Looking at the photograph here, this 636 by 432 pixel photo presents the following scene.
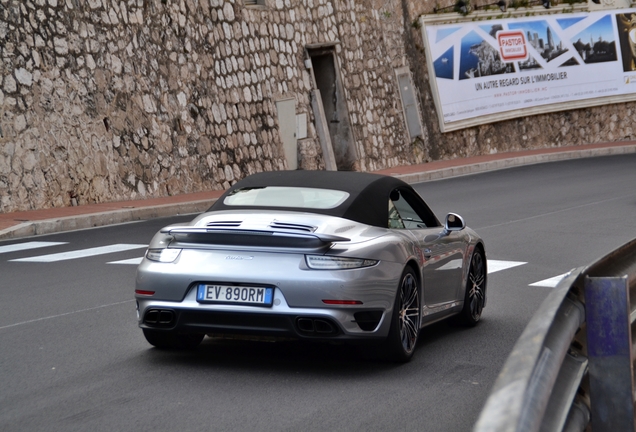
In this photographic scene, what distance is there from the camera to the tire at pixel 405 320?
6.48 metres

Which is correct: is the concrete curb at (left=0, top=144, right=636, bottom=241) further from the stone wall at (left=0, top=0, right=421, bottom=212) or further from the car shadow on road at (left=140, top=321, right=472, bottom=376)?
the car shadow on road at (left=140, top=321, right=472, bottom=376)

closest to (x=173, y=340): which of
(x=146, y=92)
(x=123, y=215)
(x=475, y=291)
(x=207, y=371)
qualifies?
(x=207, y=371)

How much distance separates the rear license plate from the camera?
20.3 feet

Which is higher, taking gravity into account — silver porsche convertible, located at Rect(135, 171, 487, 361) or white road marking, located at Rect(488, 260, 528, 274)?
silver porsche convertible, located at Rect(135, 171, 487, 361)

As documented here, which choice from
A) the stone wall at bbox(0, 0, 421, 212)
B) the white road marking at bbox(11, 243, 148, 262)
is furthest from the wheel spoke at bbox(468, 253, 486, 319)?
the stone wall at bbox(0, 0, 421, 212)

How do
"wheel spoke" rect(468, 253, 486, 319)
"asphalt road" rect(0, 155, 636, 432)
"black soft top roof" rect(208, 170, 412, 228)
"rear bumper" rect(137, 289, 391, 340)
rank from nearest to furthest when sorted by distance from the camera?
"asphalt road" rect(0, 155, 636, 432) → "rear bumper" rect(137, 289, 391, 340) → "black soft top roof" rect(208, 170, 412, 228) → "wheel spoke" rect(468, 253, 486, 319)

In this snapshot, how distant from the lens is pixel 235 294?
6.21 meters

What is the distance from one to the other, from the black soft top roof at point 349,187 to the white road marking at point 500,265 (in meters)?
4.08

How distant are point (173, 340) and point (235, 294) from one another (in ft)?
3.15

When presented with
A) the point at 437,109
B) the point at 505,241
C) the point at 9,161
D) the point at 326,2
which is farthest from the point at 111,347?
the point at 437,109

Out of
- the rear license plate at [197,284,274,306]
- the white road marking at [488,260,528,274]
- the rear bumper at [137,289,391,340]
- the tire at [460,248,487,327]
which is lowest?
the white road marking at [488,260,528,274]

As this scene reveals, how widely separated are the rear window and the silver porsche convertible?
0.01 m

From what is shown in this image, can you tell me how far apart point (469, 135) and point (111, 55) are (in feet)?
60.3

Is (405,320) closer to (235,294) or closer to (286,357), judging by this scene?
(286,357)
